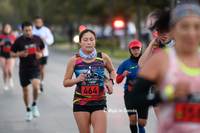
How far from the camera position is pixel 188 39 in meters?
2.27

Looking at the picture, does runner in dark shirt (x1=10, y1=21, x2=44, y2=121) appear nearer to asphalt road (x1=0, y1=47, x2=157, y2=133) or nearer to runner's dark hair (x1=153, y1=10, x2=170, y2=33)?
asphalt road (x1=0, y1=47, x2=157, y2=133)

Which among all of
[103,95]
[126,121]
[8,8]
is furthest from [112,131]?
[8,8]

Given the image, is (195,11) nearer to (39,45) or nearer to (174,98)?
(174,98)

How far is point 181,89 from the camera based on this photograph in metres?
2.23

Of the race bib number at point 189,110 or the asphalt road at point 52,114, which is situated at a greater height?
the race bib number at point 189,110

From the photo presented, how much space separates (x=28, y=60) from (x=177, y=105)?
6.14 metres

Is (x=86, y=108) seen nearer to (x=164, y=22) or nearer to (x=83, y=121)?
(x=83, y=121)

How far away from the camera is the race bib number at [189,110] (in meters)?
2.31

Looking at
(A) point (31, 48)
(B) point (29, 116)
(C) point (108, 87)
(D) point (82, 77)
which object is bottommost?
(B) point (29, 116)

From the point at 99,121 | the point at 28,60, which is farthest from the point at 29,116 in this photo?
the point at 99,121

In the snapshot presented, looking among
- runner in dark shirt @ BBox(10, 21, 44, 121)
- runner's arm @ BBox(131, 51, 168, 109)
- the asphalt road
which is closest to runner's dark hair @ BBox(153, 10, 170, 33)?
runner's arm @ BBox(131, 51, 168, 109)

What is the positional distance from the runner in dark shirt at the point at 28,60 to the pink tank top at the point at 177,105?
229 inches

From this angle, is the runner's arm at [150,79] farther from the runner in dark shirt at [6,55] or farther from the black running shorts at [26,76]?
the runner in dark shirt at [6,55]

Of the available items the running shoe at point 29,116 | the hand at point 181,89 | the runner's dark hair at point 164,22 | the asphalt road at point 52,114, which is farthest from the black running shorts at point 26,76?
the hand at point 181,89
